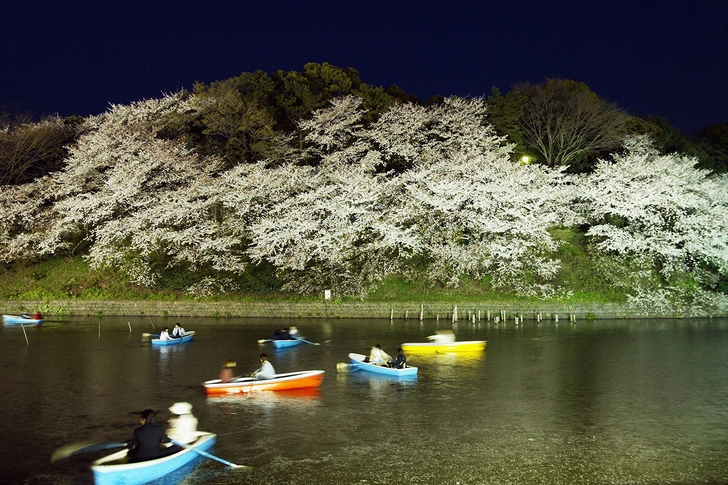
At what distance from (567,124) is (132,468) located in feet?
131

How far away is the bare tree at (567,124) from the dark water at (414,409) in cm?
2002

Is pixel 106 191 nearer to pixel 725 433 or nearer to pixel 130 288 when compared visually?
pixel 130 288

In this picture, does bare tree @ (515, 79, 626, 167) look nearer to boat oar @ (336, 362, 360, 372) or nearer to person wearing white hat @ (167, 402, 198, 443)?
boat oar @ (336, 362, 360, 372)

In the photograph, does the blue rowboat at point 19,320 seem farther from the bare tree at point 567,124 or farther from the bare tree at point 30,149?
the bare tree at point 567,124

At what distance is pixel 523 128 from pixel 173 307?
27208mm

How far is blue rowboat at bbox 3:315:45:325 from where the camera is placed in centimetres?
3131

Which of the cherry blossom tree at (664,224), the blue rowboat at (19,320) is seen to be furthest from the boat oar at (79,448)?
the cherry blossom tree at (664,224)

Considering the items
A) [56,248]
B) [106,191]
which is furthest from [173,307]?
[56,248]

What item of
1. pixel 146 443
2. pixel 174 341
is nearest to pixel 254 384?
pixel 146 443

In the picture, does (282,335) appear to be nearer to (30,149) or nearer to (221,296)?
(221,296)

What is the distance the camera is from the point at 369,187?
3319 cm

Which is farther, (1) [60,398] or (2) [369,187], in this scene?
(2) [369,187]

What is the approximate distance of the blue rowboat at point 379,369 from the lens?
19.0 m

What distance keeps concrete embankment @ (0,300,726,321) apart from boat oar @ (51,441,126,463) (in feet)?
64.1
